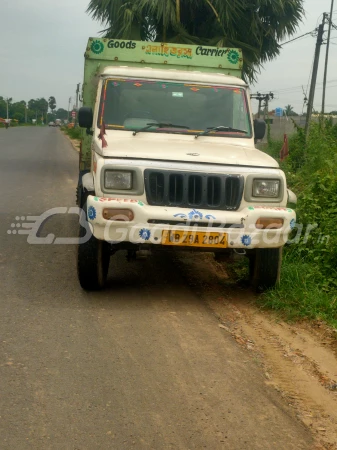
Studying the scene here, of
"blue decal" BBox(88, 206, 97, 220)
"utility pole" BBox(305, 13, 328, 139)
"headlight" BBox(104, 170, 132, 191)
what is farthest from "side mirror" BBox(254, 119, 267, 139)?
"utility pole" BBox(305, 13, 328, 139)

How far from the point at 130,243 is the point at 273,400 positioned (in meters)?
2.32

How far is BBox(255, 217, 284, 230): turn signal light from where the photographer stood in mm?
5863

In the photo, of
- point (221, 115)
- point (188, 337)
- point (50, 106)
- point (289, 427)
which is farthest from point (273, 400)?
point (50, 106)

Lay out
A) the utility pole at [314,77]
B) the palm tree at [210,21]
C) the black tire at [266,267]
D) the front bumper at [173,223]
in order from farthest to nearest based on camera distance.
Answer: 1. the palm tree at [210,21]
2. the utility pole at [314,77]
3. the black tire at [266,267]
4. the front bumper at [173,223]

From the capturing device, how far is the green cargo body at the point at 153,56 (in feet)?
28.6

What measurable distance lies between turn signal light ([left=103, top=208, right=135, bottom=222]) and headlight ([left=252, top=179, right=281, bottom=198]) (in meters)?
1.11

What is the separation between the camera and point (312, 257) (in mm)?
7422

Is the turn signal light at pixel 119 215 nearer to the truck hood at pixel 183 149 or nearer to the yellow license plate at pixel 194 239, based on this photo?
the yellow license plate at pixel 194 239

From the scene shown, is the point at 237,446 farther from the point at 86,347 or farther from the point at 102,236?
the point at 102,236

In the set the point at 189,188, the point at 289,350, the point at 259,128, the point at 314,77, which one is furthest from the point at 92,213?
the point at 314,77

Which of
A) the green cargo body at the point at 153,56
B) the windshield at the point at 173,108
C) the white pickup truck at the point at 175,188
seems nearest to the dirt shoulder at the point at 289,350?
the white pickup truck at the point at 175,188

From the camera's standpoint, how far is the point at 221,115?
23.5 ft

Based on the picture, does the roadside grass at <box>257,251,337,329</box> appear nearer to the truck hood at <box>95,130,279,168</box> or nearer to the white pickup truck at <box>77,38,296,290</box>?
the white pickup truck at <box>77,38,296,290</box>

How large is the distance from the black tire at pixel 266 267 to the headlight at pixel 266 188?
58 centimetres
